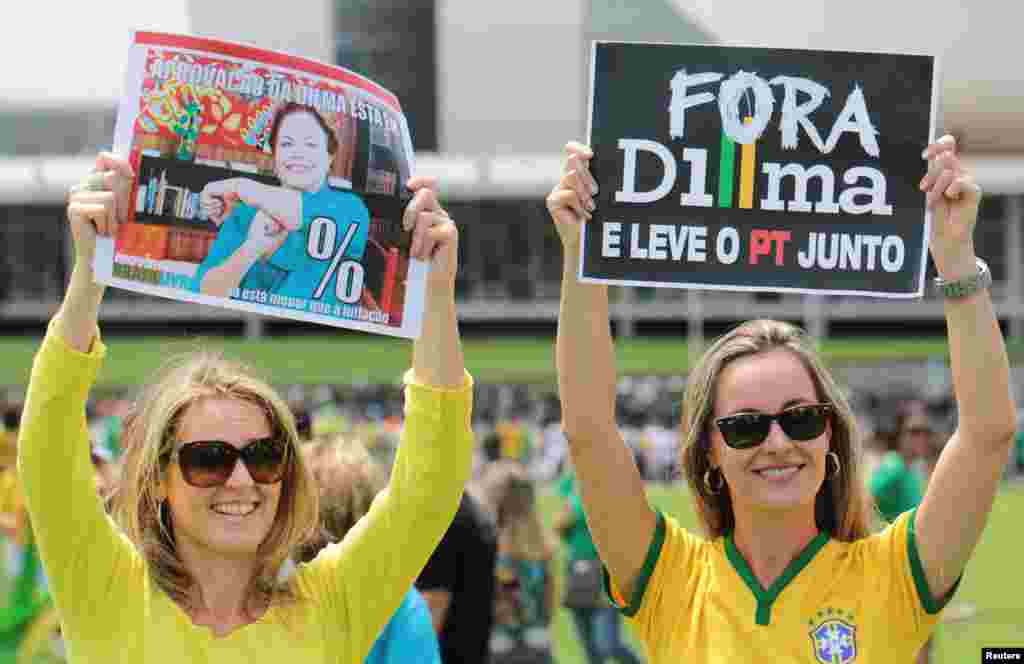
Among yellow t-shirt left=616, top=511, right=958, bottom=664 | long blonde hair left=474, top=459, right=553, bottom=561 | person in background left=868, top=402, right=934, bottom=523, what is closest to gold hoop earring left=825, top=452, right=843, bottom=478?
yellow t-shirt left=616, top=511, right=958, bottom=664

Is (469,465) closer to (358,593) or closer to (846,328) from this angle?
(358,593)

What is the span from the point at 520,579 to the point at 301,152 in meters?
5.75

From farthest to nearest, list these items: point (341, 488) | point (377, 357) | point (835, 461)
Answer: point (377, 357), point (341, 488), point (835, 461)

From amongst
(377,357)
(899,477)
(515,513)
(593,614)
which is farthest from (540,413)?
(515,513)

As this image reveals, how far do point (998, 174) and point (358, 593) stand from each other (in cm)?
4720

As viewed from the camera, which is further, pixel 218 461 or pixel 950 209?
pixel 950 209

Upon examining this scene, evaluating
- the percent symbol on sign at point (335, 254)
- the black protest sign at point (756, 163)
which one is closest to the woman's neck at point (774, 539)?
the black protest sign at point (756, 163)

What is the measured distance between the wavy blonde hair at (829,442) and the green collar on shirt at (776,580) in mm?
94

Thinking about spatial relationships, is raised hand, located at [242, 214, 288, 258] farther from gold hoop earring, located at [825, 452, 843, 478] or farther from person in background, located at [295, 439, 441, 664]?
gold hoop earring, located at [825, 452, 843, 478]

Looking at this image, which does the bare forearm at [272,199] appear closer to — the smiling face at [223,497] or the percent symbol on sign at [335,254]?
the percent symbol on sign at [335,254]

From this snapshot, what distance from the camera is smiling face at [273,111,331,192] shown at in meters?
2.80

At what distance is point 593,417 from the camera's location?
282 centimetres

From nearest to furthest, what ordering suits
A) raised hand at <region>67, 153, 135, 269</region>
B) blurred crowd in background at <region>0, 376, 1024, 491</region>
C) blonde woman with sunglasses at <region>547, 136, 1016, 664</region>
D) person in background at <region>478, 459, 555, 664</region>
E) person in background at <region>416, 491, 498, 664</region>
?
raised hand at <region>67, 153, 135, 269</region> < blonde woman with sunglasses at <region>547, 136, 1016, 664</region> < person in background at <region>416, 491, 498, 664</region> < person in background at <region>478, 459, 555, 664</region> < blurred crowd in background at <region>0, 376, 1024, 491</region>

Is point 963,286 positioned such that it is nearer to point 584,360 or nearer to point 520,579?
point 584,360
